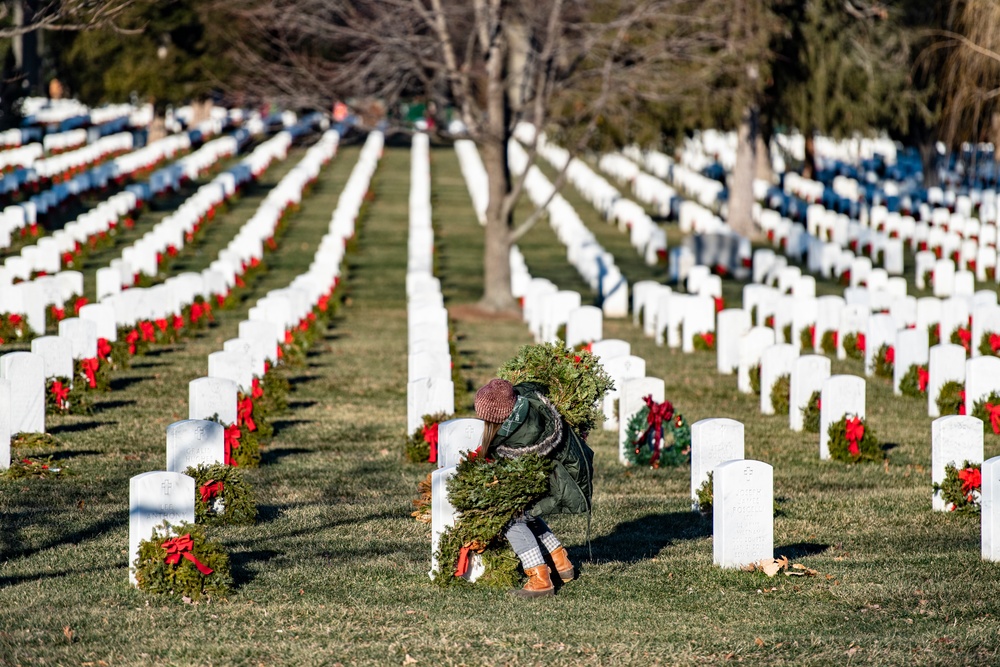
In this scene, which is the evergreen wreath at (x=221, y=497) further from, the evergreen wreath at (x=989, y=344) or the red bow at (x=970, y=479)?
the evergreen wreath at (x=989, y=344)

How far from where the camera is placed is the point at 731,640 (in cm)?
645

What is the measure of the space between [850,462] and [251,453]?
4564mm

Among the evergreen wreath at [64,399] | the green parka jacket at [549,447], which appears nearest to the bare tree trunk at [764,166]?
the evergreen wreath at [64,399]

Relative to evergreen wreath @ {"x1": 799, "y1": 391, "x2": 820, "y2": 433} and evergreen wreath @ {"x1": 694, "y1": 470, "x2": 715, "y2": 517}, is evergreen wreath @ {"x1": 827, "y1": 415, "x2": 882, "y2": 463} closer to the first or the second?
evergreen wreath @ {"x1": 799, "y1": 391, "x2": 820, "y2": 433}

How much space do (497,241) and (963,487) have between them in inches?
480

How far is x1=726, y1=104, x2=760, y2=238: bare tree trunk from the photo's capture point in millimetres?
30672

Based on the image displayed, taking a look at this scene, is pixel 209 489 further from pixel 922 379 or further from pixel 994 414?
pixel 922 379

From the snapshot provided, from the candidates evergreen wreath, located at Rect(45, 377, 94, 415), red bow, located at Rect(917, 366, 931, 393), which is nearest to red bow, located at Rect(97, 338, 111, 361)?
evergreen wreath, located at Rect(45, 377, 94, 415)

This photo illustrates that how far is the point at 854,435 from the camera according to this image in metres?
11.0

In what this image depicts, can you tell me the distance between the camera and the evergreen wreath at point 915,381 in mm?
14203

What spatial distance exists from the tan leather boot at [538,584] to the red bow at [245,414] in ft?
14.7

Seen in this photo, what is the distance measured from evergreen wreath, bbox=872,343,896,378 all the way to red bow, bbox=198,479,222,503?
888cm

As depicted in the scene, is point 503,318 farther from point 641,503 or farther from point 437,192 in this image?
point 437,192

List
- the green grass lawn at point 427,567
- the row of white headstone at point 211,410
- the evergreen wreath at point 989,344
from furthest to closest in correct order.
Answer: the evergreen wreath at point 989,344 < the row of white headstone at point 211,410 < the green grass lawn at point 427,567
